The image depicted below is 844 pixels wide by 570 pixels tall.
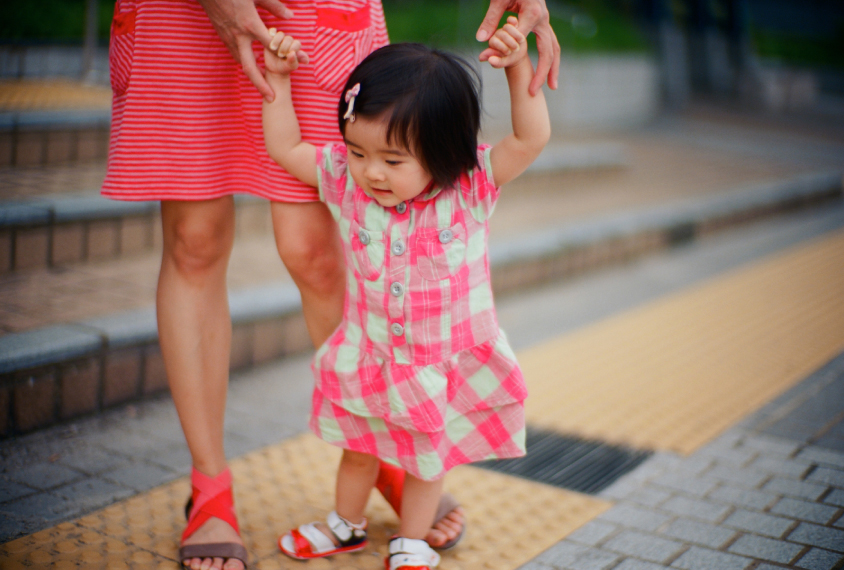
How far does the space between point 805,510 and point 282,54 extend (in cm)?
171

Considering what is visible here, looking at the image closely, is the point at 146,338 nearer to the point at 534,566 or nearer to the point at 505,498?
the point at 505,498

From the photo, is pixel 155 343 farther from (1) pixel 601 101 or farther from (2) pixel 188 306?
(1) pixel 601 101

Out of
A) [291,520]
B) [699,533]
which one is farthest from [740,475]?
[291,520]

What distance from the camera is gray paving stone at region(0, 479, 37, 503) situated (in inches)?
72.0

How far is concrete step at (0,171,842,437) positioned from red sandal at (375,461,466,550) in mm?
1012

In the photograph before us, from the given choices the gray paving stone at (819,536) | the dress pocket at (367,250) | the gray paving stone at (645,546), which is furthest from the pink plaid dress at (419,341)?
the gray paving stone at (819,536)

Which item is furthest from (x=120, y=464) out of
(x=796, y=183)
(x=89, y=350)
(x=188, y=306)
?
(x=796, y=183)

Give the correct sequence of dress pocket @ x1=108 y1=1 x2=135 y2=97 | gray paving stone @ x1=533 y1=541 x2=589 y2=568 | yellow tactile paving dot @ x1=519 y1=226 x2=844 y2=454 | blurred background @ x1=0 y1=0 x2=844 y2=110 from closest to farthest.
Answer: dress pocket @ x1=108 y1=1 x2=135 y2=97 < gray paving stone @ x1=533 y1=541 x2=589 y2=568 < yellow tactile paving dot @ x1=519 y1=226 x2=844 y2=454 < blurred background @ x1=0 y1=0 x2=844 y2=110

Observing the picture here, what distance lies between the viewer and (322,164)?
1.60m

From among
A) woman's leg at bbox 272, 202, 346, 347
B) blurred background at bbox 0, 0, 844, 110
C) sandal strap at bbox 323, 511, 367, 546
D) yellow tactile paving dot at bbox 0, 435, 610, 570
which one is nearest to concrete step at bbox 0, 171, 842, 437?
yellow tactile paving dot at bbox 0, 435, 610, 570

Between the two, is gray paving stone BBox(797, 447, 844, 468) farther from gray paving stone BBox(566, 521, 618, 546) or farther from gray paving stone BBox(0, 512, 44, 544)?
gray paving stone BBox(0, 512, 44, 544)

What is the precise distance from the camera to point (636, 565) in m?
1.69

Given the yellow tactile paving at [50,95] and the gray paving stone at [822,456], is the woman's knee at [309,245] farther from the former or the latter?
the yellow tactile paving at [50,95]

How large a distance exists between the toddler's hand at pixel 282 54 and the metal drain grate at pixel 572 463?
1.28 meters
